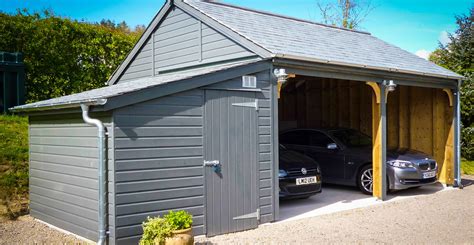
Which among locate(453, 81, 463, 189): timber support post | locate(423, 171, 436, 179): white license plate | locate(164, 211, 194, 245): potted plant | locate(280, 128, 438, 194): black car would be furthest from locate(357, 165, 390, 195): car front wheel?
locate(164, 211, 194, 245): potted plant

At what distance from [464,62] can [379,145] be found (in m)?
8.92

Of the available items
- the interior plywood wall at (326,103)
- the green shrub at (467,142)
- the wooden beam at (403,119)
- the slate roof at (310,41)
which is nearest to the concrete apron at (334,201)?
the wooden beam at (403,119)

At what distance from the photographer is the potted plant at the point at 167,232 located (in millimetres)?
5434

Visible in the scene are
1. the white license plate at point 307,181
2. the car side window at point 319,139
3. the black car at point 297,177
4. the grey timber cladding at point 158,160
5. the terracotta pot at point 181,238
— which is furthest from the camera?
the car side window at point 319,139

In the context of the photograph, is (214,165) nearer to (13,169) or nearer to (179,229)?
(179,229)

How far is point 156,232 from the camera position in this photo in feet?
18.0

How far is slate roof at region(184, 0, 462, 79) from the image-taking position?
8641mm

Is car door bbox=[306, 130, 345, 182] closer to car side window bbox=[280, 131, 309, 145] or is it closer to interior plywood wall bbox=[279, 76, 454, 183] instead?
car side window bbox=[280, 131, 309, 145]

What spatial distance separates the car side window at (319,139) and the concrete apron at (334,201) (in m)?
1.16


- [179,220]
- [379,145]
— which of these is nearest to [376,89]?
[379,145]

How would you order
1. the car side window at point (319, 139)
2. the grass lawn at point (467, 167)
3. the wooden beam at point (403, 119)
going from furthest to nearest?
the grass lawn at point (467, 167) < the wooden beam at point (403, 119) < the car side window at point (319, 139)

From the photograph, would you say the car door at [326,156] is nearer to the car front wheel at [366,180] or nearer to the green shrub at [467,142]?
the car front wheel at [366,180]

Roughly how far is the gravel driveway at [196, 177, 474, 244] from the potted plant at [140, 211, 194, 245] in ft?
2.95

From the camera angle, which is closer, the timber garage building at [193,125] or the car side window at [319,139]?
the timber garage building at [193,125]
